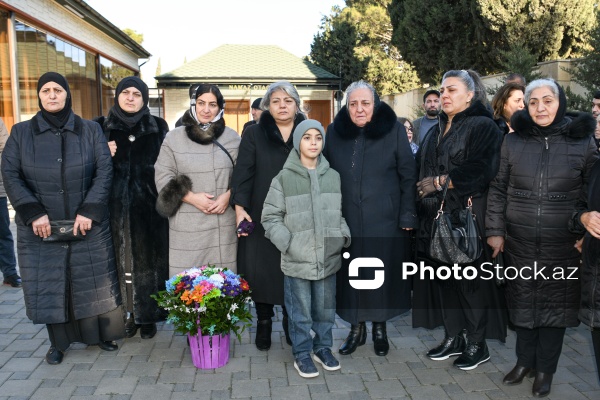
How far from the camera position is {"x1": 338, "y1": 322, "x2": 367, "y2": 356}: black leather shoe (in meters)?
4.19

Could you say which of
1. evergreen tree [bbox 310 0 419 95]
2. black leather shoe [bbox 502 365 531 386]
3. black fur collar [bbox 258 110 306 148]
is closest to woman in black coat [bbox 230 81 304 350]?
black fur collar [bbox 258 110 306 148]

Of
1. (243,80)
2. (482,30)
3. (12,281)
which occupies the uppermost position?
(482,30)

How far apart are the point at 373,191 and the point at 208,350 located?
1647 mm

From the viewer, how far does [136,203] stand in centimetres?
431

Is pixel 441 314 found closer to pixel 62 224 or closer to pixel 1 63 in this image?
pixel 62 224

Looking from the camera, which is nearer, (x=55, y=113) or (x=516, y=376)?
(x=516, y=376)

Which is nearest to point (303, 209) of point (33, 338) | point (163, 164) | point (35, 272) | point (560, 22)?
point (163, 164)

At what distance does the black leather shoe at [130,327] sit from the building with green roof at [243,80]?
15.3 meters

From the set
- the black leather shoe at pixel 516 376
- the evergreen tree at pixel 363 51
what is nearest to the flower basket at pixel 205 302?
the black leather shoe at pixel 516 376

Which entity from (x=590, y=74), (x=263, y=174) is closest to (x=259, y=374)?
(x=263, y=174)

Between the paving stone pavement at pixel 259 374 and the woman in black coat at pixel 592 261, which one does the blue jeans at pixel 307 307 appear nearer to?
the paving stone pavement at pixel 259 374

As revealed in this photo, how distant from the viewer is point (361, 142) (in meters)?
4.05

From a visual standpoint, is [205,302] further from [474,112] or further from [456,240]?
[474,112]

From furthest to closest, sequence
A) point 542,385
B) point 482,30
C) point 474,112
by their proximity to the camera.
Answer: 1. point 482,30
2. point 474,112
3. point 542,385
